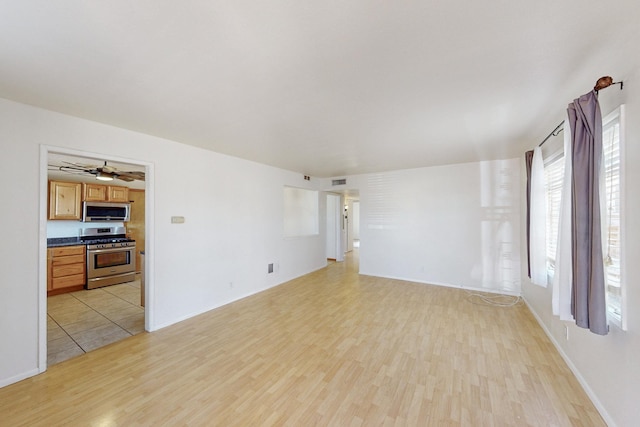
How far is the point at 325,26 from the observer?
4.04ft

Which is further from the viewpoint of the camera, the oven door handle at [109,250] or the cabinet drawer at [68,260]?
the oven door handle at [109,250]

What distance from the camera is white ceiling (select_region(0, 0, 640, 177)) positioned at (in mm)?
1152

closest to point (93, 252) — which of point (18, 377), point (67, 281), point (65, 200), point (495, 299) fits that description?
point (67, 281)

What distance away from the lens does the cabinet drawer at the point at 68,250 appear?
14.4ft

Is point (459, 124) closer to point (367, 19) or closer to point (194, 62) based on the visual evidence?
point (367, 19)

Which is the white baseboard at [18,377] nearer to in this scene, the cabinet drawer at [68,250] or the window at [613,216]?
the cabinet drawer at [68,250]

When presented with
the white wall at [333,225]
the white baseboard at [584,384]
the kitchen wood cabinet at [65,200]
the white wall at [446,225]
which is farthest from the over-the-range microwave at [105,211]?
the white baseboard at [584,384]

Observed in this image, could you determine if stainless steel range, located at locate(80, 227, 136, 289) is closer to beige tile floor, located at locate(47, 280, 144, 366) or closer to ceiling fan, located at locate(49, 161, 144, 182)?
beige tile floor, located at locate(47, 280, 144, 366)

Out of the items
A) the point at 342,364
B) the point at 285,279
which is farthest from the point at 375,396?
the point at 285,279

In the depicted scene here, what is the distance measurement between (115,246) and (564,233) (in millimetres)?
7079

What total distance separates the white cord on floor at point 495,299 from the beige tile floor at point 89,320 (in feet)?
A: 16.4

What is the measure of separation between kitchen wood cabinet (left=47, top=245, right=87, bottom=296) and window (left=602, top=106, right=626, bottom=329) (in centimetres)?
725

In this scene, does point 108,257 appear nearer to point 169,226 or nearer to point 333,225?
point 169,226

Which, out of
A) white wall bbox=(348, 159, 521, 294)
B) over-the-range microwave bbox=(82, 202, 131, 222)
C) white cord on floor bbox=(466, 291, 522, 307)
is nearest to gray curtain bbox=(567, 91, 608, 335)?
white cord on floor bbox=(466, 291, 522, 307)
